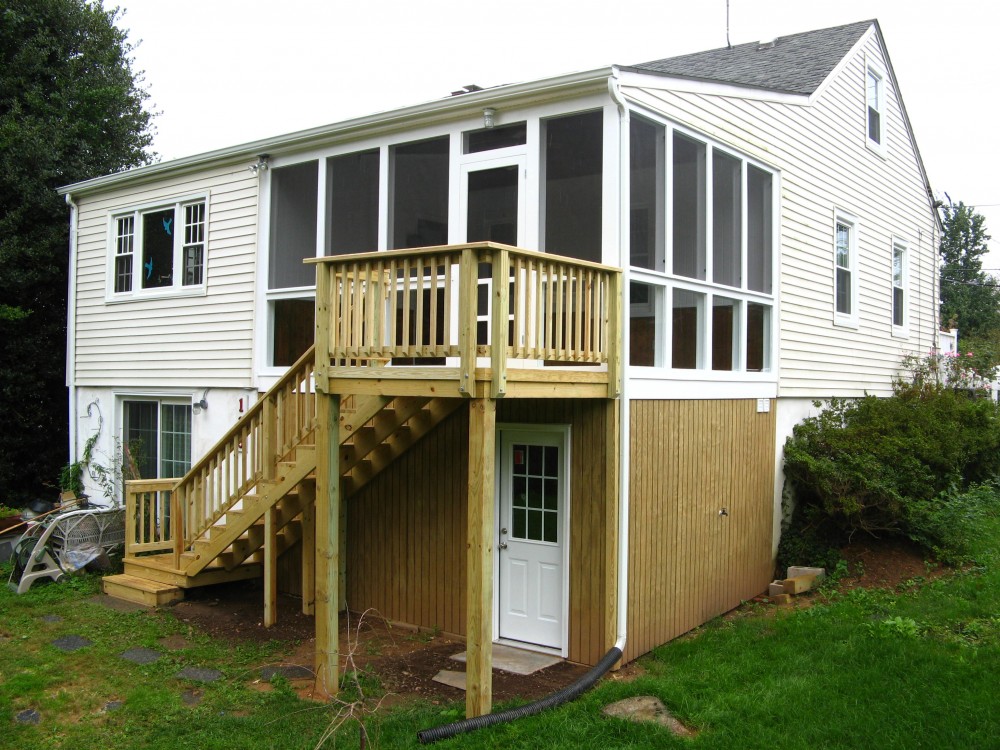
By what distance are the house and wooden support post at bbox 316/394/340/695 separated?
0.03 meters

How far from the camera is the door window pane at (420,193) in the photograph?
8555 mm

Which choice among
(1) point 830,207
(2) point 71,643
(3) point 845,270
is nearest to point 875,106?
(1) point 830,207

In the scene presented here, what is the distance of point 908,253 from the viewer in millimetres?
13805

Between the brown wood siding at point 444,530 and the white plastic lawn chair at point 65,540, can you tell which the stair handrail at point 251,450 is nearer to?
the brown wood siding at point 444,530

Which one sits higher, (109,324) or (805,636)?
(109,324)

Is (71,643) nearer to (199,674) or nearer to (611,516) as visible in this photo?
(199,674)

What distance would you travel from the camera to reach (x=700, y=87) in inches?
333

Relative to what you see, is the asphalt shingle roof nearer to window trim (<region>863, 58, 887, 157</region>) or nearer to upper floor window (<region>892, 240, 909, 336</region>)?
window trim (<region>863, 58, 887, 157</region>)

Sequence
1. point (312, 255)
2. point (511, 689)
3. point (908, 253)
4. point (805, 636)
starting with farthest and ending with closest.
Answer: point (908, 253), point (312, 255), point (805, 636), point (511, 689)

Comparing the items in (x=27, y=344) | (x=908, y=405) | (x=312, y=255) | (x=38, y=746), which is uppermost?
(x=312, y=255)

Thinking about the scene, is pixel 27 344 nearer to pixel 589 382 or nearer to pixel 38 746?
pixel 38 746

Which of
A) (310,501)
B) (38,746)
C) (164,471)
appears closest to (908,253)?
(310,501)

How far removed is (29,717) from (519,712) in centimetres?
366

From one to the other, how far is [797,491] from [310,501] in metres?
5.94
